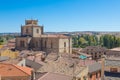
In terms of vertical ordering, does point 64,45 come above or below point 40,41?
below

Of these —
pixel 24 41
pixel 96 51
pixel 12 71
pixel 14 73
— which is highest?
pixel 24 41

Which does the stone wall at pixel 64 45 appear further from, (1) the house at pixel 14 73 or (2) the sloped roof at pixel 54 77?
(2) the sloped roof at pixel 54 77

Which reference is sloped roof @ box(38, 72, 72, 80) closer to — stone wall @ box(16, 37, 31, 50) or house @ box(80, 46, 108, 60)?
stone wall @ box(16, 37, 31, 50)

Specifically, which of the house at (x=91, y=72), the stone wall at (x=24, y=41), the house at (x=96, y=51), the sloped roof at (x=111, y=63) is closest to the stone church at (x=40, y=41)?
the stone wall at (x=24, y=41)

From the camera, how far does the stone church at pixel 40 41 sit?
69375 millimetres

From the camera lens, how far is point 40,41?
71.9m

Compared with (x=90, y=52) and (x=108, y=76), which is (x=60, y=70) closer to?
(x=108, y=76)

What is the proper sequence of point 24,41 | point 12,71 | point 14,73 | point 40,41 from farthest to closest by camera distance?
1. point 24,41
2. point 40,41
3. point 12,71
4. point 14,73

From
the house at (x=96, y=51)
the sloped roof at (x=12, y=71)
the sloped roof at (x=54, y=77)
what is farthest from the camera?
the house at (x=96, y=51)

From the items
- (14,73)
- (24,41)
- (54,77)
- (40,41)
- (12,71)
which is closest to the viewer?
(54,77)

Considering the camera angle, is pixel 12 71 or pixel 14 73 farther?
pixel 12 71

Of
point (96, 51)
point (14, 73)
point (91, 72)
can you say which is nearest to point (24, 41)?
point (96, 51)

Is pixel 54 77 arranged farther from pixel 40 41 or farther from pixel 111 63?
pixel 40 41

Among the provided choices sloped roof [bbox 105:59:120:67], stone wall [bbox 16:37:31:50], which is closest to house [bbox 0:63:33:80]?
sloped roof [bbox 105:59:120:67]
